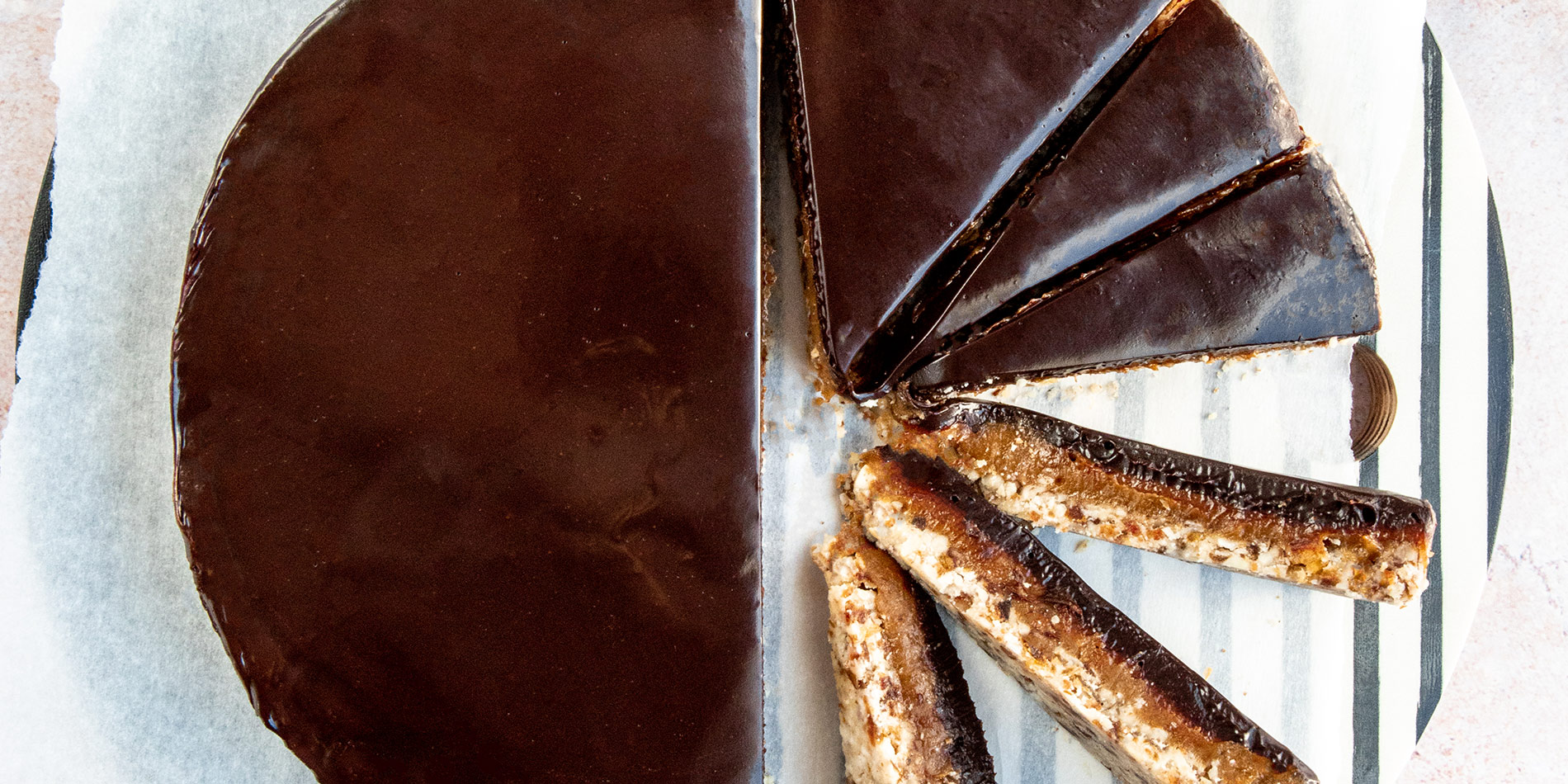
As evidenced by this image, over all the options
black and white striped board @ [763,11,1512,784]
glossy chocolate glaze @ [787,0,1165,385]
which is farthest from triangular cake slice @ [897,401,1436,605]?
glossy chocolate glaze @ [787,0,1165,385]

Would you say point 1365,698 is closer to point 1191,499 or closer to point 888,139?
point 1191,499

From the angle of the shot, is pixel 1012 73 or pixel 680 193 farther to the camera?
pixel 1012 73

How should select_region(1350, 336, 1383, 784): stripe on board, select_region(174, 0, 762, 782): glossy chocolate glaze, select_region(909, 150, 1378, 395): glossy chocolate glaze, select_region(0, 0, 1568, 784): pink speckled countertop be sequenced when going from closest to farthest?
select_region(174, 0, 762, 782): glossy chocolate glaze, select_region(909, 150, 1378, 395): glossy chocolate glaze, select_region(1350, 336, 1383, 784): stripe on board, select_region(0, 0, 1568, 784): pink speckled countertop

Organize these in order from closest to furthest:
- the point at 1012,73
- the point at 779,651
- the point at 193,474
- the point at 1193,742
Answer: the point at 193,474 → the point at 1012,73 → the point at 1193,742 → the point at 779,651

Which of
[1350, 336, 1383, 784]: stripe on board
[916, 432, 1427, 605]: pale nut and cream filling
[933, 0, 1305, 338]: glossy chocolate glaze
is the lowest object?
[1350, 336, 1383, 784]: stripe on board

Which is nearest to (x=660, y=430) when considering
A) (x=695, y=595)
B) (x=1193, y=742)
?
(x=695, y=595)

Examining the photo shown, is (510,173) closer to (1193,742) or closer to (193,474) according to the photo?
(193,474)

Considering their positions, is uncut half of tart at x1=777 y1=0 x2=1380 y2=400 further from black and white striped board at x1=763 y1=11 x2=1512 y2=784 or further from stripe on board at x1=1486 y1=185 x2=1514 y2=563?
stripe on board at x1=1486 y1=185 x2=1514 y2=563
